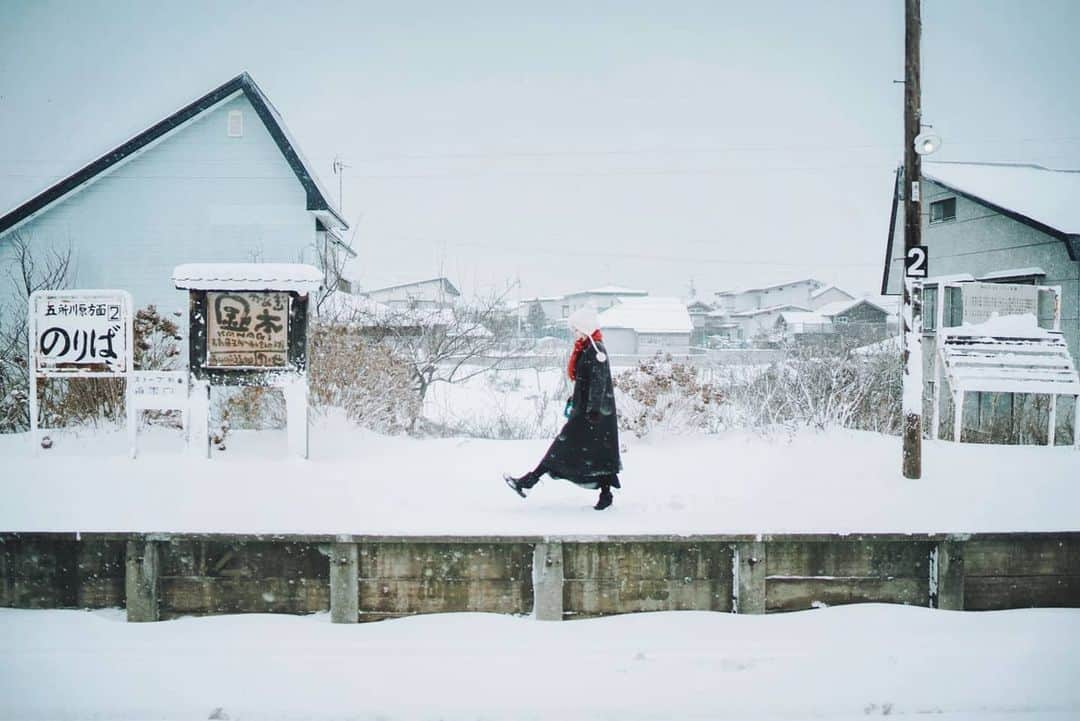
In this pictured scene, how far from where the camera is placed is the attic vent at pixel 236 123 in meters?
12.8

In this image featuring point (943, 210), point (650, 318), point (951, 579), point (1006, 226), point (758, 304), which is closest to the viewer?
point (951, 579)

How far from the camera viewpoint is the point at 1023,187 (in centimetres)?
1410

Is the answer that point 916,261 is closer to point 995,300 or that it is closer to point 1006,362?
point 1006,362

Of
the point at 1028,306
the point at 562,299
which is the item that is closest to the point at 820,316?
the point at 562,299

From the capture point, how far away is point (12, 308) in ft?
39.7

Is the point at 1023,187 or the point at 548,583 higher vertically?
the point at 1023,187

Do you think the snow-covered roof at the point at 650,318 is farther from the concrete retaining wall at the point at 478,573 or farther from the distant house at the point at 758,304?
the concrete retaining wall at the point at 478,573

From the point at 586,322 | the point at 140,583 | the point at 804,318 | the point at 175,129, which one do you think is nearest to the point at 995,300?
the point at 586,322

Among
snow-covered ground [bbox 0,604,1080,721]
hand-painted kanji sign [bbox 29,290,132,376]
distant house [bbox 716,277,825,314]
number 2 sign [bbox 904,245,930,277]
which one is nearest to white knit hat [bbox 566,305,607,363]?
snow-covered ground [bbox 0,604,1080,721]

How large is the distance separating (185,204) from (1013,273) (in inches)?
666

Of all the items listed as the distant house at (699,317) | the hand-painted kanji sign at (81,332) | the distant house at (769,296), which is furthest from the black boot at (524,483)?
the distant house at (769,296)

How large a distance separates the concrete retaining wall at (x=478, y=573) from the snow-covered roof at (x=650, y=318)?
1625 inches

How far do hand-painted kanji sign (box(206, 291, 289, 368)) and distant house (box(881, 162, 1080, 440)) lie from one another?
31.5 feet

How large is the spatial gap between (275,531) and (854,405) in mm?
9458
